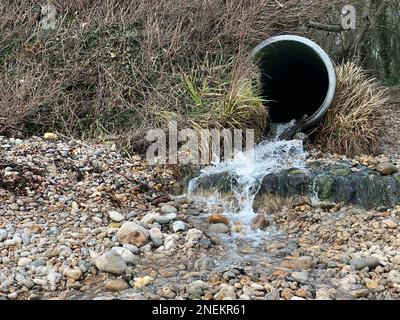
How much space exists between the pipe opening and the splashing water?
0.64m

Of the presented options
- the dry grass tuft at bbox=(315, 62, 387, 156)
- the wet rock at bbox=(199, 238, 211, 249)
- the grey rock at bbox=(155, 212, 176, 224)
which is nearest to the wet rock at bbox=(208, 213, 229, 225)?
the grey rock at bbox=(155, 212, 176, 224)

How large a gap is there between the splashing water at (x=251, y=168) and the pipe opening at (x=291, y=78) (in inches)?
25.1

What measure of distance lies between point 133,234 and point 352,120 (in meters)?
3.47

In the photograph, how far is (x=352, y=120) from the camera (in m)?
5.83

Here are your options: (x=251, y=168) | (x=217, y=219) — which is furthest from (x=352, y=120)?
(x=217, y=219)

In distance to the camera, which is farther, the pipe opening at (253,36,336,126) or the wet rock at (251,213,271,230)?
the pipe opening at (253,36,336,126)

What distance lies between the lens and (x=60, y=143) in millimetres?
5398

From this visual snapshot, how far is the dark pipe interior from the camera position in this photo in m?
6.55

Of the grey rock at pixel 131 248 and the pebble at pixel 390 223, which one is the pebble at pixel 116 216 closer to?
the grey rock at pixel 131 248

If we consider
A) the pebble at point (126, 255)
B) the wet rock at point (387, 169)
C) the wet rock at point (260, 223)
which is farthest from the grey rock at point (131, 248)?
the wet rock at point (387, 169)

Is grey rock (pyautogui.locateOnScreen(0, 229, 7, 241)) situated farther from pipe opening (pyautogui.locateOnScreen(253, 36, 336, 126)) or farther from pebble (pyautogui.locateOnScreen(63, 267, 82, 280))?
pipe opening (pyautogui.locateOnScreen(253, 36, 336, 126))

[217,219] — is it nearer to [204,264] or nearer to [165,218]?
[165,218]
